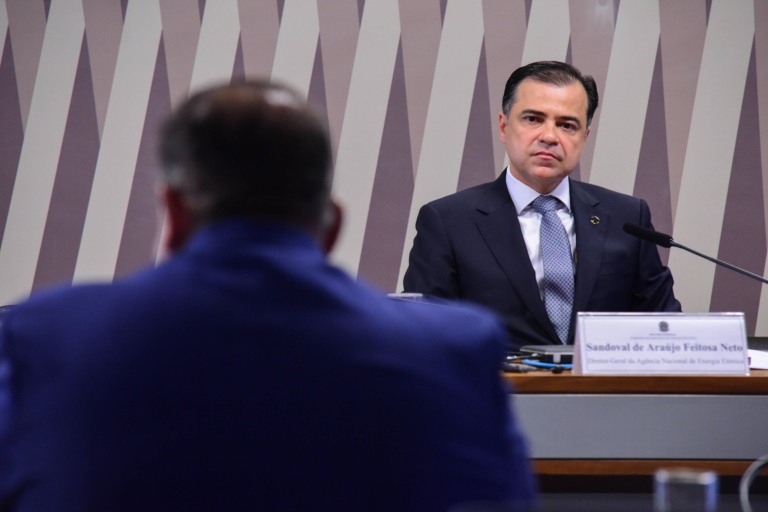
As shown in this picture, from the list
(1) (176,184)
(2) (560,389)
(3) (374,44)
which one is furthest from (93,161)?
(1) (176,184)

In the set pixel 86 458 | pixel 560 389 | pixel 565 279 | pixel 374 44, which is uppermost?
pixel 374 44

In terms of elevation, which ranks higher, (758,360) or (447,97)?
(447,97)

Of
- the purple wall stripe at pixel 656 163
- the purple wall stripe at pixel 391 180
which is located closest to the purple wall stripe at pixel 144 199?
the purple wall stripe at pixel 391 180

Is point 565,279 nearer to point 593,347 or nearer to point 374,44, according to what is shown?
point 593,347

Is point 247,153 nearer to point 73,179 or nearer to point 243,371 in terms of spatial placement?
point 243,371

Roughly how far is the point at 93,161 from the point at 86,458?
2811 mm

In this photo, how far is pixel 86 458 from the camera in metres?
0.80

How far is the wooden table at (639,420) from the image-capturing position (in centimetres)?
182

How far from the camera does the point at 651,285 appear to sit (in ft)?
8.77

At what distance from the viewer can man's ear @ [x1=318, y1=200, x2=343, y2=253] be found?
0.92 meters

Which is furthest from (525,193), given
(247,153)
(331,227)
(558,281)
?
(247,153)

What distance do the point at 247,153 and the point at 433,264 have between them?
179 cm

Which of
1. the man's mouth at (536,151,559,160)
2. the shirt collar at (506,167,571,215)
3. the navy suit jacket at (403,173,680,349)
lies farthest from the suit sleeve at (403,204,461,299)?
the man's mouth at (536,151,559,160)

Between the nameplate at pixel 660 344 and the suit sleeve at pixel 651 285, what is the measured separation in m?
0.74
